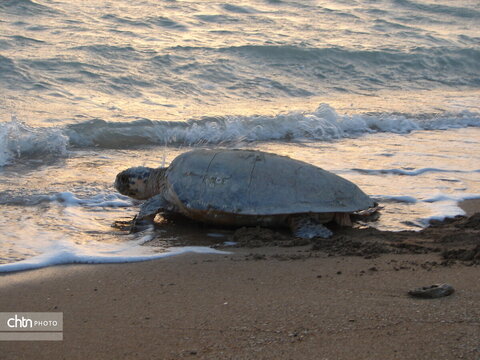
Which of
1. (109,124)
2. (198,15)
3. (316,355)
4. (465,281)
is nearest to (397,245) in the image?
(465,281)

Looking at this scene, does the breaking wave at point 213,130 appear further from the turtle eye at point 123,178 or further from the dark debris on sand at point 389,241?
the dark debris on sand at point 389,241

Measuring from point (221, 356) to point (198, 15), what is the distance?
41.5ft

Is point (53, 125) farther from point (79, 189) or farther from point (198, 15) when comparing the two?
point (198, 15)

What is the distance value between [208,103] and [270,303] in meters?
6.73

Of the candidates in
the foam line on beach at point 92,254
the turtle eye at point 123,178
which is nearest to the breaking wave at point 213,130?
the turtle eye at point 123,178

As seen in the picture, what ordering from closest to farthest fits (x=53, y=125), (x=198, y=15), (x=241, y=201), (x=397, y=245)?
(x=397, y=245)
(x=241, y=201)
(x=53, y=125)
(x=198, y=15)

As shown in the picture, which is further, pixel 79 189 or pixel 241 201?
pixel 79 189

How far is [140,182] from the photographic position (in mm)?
5055

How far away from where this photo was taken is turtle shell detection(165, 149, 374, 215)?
4309 mm

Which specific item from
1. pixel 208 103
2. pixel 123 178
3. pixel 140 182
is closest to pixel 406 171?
pixel 140 182

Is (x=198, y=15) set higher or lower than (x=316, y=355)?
higher

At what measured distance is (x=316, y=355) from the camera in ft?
7.90

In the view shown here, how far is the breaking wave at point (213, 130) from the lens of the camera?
693 centimetres

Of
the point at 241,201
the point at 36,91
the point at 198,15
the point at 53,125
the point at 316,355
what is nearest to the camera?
the point at 316,355
